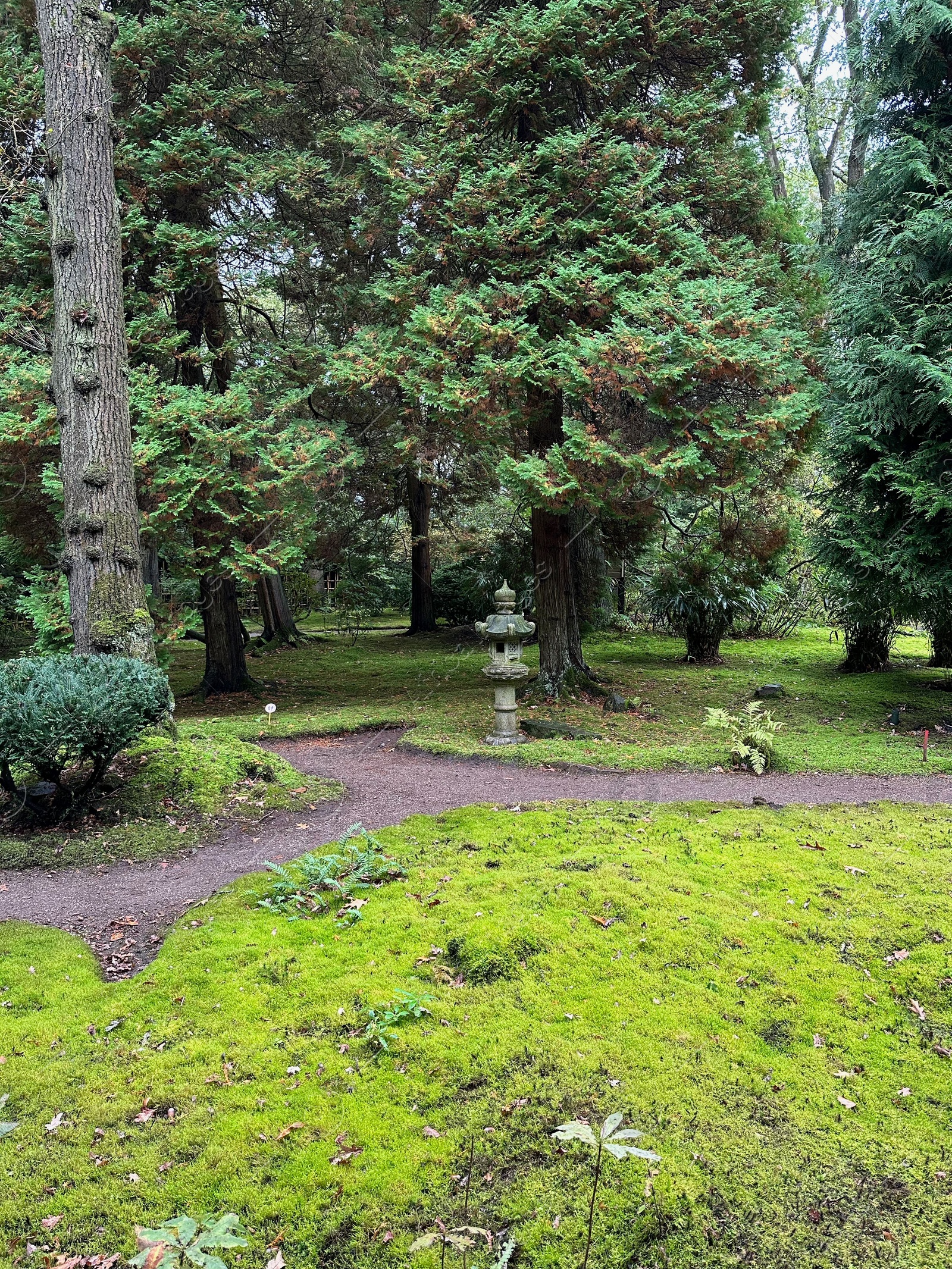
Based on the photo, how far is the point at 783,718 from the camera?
337 inches

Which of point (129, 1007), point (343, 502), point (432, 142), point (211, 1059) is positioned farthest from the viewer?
point (343, 502)

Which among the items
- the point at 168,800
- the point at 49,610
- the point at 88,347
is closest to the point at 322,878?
the point at 168,800

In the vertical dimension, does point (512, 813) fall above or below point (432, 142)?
below

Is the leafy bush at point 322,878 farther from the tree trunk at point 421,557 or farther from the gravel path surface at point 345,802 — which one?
the tree trunk at point 421,557

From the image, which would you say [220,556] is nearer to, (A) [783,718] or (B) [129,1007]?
(B) [129,1007]

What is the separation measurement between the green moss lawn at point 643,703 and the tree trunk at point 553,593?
47 centimetres

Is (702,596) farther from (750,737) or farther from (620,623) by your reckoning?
(750,737)

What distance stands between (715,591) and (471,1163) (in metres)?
10.4

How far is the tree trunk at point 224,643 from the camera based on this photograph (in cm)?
1051

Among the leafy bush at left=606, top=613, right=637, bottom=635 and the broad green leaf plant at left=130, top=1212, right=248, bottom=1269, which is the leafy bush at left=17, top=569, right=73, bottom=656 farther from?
the leafy bush at left=606, top=613, right=637, bottom=635

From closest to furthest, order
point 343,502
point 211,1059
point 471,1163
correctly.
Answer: point 471,1163, point 211,1059, point 343,502

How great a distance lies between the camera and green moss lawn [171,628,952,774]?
727cm

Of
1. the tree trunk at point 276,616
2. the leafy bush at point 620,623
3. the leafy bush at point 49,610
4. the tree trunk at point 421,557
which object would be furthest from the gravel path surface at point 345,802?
the leafy bush at point 620,623

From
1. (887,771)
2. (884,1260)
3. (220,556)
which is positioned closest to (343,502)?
(220,556)
